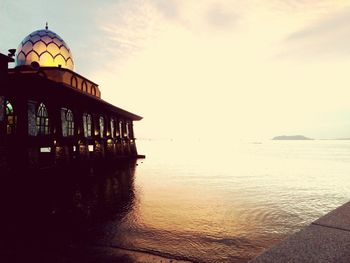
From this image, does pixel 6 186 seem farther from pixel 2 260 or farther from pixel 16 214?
pixel 2 260

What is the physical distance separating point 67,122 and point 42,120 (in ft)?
10.7

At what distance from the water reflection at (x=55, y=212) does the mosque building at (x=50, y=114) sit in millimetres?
1220

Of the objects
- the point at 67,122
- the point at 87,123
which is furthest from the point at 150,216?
the point at 87,123

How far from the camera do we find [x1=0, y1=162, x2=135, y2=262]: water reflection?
582 centimetres

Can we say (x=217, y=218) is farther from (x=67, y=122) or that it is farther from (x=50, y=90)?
(x=67, y=122)

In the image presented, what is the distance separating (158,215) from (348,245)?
588 cm

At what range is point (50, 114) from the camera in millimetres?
16516

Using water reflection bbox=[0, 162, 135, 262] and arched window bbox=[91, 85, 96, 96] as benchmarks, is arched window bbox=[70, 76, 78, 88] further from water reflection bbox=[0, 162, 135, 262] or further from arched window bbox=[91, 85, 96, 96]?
water reflection bbox=[0, 162, 135, 262]

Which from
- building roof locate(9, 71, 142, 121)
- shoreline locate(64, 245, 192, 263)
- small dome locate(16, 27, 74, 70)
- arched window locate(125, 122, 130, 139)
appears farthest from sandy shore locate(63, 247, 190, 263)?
arched window locate(125, 122, 130, 139)

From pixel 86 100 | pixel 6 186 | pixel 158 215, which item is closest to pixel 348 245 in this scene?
pixel 158 215

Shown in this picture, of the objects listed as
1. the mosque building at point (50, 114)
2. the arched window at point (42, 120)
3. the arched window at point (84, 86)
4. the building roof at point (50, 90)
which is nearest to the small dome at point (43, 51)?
the mosque building at point (50, 114)

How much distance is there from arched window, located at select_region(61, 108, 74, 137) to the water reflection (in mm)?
4230

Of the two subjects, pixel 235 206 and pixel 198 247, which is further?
pixel 235 206

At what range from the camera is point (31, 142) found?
1462 cm
